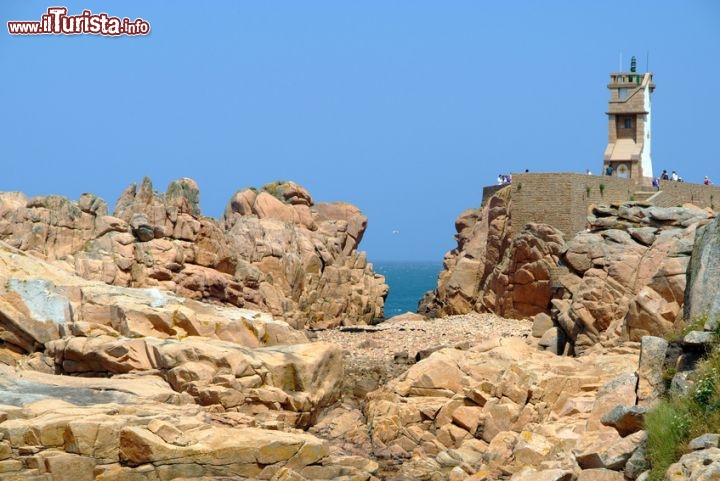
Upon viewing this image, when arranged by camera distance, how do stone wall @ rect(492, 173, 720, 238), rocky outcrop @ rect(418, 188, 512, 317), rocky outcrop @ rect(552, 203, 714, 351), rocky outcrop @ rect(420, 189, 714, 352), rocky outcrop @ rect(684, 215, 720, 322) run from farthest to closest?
rocky outcrop @ rect(418, 188, 512, 317) < stone wall @ rect(492, 173, 720, 238) < rocky outcrop @ rect(420, 189, 714, 352) < rocky outcrop @ rect(552, 203, 714, 351) < rocky outcrop @ rect(684, 215, 720, 322)

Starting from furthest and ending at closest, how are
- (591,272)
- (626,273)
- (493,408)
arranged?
(591,272)
(626,273)
(493,408)

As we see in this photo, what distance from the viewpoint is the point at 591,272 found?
37.2 meters

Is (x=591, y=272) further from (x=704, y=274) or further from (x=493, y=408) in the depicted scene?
(x=704, y=274)

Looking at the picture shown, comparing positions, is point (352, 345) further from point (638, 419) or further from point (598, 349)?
point (638, 419)

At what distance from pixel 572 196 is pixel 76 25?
2329cm

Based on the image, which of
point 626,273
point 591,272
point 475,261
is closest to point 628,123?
point 475,261

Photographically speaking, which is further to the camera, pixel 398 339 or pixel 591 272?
pixel 398 339

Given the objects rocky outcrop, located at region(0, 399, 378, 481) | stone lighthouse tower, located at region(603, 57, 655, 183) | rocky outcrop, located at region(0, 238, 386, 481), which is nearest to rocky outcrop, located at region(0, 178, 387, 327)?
rocky outcrop, located at region(0, 238, 386, 481)

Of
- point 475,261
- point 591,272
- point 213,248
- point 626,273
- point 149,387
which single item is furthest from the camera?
point 475,261

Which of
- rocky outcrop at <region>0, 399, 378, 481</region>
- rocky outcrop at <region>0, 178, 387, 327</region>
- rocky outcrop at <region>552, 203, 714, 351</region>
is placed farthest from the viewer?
rocky outcrop at <region>0, 178, 387, 327</region>

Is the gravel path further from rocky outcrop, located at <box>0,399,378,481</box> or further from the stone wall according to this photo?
rocky outcrop, located at <box>0,399,378,481</box>

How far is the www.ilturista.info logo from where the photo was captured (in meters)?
41.3

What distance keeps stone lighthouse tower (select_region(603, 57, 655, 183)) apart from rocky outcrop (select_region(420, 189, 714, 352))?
7937 millimetres

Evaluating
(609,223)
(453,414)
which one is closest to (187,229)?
(609,223)
